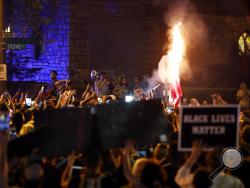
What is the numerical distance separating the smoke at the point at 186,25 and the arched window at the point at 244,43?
73.7 inches

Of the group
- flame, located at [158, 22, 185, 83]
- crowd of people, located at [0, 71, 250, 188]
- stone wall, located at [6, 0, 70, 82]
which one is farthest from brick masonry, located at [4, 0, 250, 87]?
crowd of people, located at [0, 71, 250, 188]

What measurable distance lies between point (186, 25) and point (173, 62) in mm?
2520

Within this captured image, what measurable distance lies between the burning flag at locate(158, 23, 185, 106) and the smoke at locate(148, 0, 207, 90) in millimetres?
201

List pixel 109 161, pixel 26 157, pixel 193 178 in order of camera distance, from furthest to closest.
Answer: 1. pixel 109 161
2. pixel 26 157
3. pixel 193 178

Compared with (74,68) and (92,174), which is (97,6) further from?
(92,174)

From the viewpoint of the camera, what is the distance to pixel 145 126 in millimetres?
6602

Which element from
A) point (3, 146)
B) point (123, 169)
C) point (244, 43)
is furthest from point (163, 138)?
point (244, 43)

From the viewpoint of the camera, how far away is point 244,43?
27.6m

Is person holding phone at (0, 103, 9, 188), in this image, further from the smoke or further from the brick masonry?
the smoke

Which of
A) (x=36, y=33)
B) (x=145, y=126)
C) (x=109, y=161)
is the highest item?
(x=36, y=33)

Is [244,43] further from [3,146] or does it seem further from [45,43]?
[3,146]

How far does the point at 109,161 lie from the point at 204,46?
19.7 m

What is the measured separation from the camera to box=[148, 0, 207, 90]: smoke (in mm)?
25078

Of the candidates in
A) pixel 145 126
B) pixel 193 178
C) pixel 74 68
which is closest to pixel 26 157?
pixel 145 126
